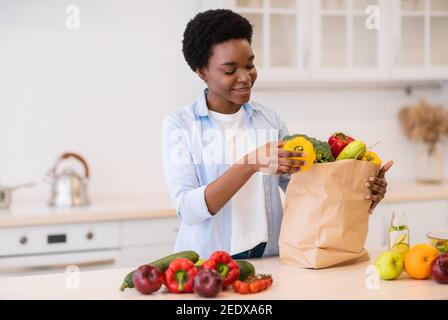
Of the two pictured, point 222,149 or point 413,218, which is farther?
point 413,218

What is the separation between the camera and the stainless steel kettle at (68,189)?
2.82 m

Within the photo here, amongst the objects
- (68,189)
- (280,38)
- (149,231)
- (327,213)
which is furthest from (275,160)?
(280,38)

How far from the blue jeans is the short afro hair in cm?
50

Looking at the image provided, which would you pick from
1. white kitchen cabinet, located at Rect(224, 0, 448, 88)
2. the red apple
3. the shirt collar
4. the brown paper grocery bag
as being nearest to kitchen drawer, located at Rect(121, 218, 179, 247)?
white kitchen cabinet, located at Rect(224, 0, 448, 88)

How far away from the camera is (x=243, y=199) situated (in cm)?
181

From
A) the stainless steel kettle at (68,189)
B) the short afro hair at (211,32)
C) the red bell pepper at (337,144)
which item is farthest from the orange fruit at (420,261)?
the stainless steel kettle at (68,189)

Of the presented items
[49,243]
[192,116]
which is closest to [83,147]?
[49,243]

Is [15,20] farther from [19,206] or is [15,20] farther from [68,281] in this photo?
[68,281]

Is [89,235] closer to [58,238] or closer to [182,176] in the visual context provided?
[58,238]

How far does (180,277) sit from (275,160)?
352 millimetres

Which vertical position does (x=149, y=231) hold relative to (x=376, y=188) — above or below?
below

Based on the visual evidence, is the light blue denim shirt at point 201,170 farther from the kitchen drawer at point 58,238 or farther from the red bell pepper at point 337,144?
the kitchen drawer at point 58,238

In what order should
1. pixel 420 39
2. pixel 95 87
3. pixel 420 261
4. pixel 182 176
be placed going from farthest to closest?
pixel 420 39 < pixel 95 87 < pixel 182 176 < pixel 420 261

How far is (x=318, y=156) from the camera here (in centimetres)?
157
